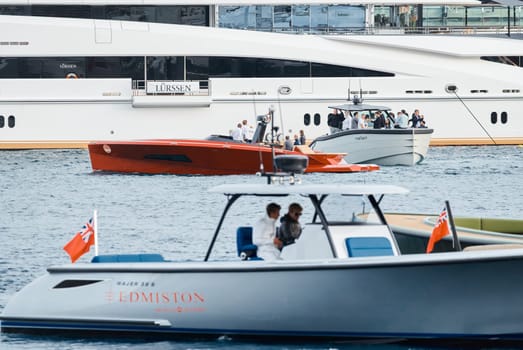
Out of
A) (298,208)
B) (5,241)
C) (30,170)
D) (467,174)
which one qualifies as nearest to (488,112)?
(467,174)

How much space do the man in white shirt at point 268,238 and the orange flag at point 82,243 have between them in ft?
5.78

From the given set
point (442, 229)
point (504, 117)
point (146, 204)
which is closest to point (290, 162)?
point (442, 229)

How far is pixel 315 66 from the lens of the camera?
1902 inches

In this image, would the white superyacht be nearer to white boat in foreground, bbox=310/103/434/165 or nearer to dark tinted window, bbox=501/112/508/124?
dark tinted window, bbox=501/112/508/124

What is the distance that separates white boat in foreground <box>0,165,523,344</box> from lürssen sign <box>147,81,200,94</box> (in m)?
31.6

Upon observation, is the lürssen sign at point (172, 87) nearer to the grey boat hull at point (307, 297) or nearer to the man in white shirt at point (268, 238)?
the man in white shirt at point (268, 238)

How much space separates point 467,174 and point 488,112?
35.0 ft

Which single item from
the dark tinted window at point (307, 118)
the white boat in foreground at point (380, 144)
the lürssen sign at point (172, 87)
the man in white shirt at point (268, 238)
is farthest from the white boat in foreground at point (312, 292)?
the dark tinted window at point (307, 118)

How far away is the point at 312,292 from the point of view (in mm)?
15367

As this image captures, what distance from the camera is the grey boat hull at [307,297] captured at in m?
15.2

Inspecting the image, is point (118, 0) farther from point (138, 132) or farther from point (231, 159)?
point (231, 159)

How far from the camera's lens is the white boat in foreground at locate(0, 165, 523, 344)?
15219 millimetres

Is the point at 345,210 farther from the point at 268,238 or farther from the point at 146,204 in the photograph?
the point at 146,204

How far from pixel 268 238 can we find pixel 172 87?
104 ft
